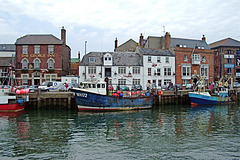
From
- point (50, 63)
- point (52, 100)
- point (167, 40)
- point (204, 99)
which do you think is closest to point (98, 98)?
point (52, 100)

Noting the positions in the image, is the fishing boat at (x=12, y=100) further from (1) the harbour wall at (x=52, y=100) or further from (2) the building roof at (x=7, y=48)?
(2) the building roof at (x=7, y=48)

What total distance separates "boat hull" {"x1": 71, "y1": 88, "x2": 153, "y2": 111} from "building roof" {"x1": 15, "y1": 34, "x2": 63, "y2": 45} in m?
23.1

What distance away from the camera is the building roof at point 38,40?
46438 mm

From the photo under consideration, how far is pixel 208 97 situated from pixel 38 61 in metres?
32.1

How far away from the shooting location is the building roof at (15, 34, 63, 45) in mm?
46438

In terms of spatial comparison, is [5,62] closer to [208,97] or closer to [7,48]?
[7,48]

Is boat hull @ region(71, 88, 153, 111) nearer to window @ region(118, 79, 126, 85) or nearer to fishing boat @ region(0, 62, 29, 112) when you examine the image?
fishing boat @ region(0, 62, 29, 112)

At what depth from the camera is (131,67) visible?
153ft

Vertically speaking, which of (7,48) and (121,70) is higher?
(7,48)

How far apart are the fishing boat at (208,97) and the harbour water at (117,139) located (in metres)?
13.9

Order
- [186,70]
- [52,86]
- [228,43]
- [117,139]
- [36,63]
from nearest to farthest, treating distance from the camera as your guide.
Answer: [117,139] → [52,86] → [36,63] → [186,70] → [228,43]

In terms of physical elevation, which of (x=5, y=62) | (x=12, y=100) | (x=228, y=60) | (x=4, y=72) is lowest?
(x=12, y=100)

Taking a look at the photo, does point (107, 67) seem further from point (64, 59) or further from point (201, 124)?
point (201, 124)

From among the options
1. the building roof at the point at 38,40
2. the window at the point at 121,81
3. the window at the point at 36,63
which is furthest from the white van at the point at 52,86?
the building roof at the point at 38,40
